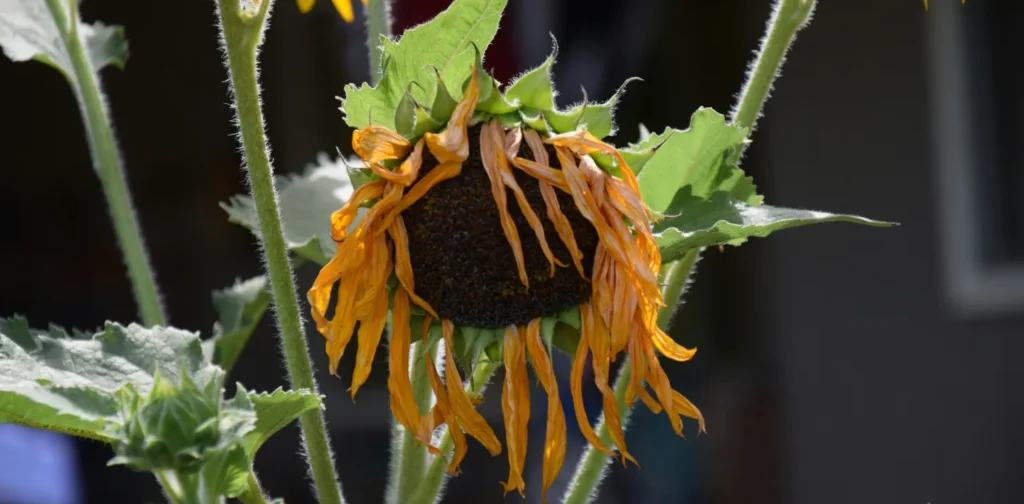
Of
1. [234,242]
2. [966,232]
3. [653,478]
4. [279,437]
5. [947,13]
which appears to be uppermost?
[947,13]

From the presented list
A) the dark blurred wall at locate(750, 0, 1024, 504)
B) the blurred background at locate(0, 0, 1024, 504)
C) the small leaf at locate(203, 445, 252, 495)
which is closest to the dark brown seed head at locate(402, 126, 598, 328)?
the small leaf at locate(203, 445, 252, 495)

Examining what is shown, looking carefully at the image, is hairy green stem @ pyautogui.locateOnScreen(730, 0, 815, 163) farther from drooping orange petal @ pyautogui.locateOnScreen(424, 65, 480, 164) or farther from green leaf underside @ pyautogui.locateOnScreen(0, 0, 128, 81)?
green leaf underside @ pyautogui.locateOnScreen(0, 0, 128, 81)

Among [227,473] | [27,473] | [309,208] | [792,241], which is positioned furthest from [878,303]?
[227,473]

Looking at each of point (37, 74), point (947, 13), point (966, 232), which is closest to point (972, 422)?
point (966, 232)

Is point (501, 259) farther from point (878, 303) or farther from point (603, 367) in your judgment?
point (878, 303)

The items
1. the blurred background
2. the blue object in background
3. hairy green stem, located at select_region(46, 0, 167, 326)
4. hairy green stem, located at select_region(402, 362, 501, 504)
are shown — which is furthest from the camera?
the blurred background

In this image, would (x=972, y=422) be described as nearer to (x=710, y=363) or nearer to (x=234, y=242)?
(x=710, y=363)

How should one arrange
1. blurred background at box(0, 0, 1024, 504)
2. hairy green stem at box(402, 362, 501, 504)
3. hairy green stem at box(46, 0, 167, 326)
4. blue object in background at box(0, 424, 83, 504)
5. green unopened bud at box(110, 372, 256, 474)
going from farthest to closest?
blurred background at box(0, 0, 1024, 504) → blue object in background at box(0, 424, 83, 504) → hairy green stem at box(46, 0, 167, 326) → hairy green stem at box(402, 362, 501, 504) → green unopened bud at box(110, 372, 256, 474)
